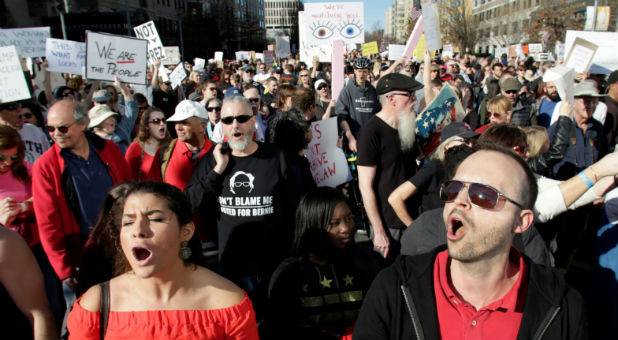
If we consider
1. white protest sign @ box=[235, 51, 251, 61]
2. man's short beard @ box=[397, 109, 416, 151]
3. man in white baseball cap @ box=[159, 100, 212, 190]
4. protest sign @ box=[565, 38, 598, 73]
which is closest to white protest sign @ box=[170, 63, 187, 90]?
man in white baseball cap @ box=[159, 100, 212, 190]

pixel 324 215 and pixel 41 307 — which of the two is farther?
pixel 324 215

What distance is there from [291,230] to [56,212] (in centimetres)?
163

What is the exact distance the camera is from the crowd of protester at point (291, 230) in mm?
1573

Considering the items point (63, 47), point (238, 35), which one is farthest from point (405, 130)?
point (238, 35)

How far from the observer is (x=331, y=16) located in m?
8.27

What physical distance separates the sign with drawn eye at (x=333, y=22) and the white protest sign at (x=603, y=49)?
3700mm

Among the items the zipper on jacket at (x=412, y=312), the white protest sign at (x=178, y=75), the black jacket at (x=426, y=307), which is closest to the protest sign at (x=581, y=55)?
the black jacket at (x=426, y=307)

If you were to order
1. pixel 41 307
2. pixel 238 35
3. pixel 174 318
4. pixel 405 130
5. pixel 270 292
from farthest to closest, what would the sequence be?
1. pixel 238 35
2. pixel 405 130
3. pixel 270 292
4. pixel 41 307
5. pixel 174 318

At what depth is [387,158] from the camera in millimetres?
3445

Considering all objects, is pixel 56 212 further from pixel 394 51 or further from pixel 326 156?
pixel 394 51

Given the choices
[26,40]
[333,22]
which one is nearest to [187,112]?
[333,22]

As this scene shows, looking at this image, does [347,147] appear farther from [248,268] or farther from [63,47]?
[63,47]

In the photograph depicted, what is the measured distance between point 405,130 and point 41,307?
8.96ft

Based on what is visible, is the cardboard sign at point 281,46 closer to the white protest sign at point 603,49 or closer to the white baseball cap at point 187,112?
the white protest sign at point 603,49
